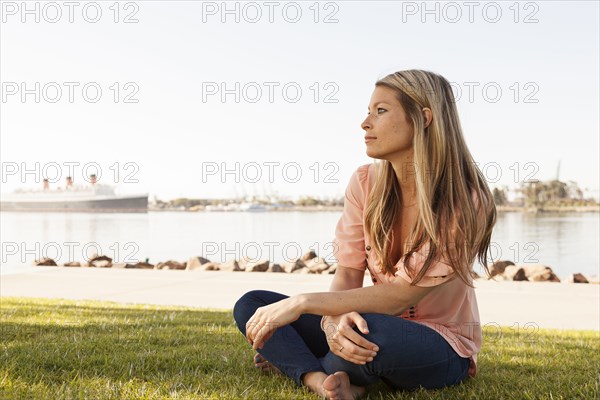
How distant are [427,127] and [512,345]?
6.48 ft

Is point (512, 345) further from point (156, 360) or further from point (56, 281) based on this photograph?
point (56, 281)

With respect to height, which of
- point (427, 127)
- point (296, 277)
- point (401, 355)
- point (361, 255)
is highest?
point (427, 127)

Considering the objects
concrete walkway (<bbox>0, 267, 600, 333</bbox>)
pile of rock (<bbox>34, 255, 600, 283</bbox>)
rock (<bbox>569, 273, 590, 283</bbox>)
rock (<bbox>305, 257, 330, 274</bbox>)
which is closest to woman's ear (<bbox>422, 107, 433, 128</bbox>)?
concrete walkway (<bbox>0, 267, 600, 333</bbox>)

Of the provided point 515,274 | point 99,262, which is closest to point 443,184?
point 515,274

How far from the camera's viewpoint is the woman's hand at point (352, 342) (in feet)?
7.23

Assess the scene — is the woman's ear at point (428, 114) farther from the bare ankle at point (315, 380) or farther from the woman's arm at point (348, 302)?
the bare ankle at point (315, 380)

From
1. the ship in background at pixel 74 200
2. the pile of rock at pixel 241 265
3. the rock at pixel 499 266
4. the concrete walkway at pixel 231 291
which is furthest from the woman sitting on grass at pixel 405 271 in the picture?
the ship in background at pixel 74 200

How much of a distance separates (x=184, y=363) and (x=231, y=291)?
461cm

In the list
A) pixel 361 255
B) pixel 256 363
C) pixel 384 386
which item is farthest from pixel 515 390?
pixel 256 363

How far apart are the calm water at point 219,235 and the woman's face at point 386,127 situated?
329 inches

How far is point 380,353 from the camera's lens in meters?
2.24

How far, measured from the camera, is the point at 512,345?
3.80m

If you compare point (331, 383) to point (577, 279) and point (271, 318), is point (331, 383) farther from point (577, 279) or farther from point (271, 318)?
point (577, 279)

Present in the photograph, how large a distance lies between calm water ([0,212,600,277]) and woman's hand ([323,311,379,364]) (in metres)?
8.40
